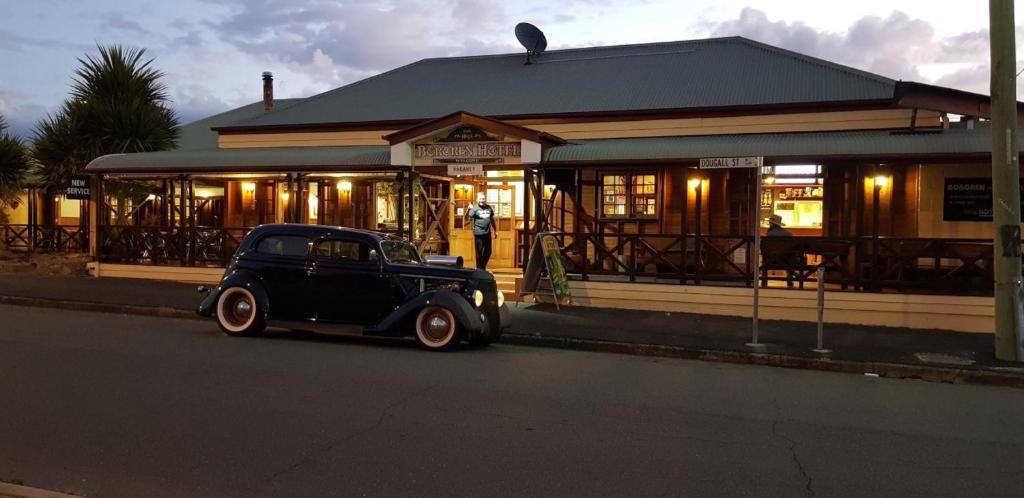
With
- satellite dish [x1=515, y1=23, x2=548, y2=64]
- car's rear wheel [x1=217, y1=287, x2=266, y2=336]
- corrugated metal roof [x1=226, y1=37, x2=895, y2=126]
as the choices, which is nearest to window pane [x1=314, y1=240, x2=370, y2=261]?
car's rear wheel [x1=217, y1=287, x2=266, y2=336]

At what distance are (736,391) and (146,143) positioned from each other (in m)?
19.3

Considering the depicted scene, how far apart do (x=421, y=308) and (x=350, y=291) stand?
109 cm

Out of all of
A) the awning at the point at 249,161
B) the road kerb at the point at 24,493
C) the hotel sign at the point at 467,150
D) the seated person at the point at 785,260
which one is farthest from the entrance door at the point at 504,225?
the road kerb at the point at 24,493

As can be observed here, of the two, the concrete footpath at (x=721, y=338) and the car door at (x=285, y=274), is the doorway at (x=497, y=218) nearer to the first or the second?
the concrete footpath at (x=721, y=338)

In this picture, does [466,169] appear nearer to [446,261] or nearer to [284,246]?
[446,261]

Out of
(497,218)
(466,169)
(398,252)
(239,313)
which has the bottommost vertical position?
(239,313)

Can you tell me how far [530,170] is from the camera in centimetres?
1488

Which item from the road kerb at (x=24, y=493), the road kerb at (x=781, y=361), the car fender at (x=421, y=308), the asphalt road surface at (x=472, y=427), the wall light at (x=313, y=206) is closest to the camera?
the road kerb at (x=24, y=493)

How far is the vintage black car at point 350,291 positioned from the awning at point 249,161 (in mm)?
5372

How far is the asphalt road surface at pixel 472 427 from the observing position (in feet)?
16.4

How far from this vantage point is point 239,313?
35.6 ft

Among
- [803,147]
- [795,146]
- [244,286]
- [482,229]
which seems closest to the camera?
[244,286]

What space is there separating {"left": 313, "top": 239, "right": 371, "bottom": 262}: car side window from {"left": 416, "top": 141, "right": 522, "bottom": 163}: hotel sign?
509 centimetres

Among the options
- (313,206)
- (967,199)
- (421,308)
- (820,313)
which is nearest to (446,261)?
(421,308)
